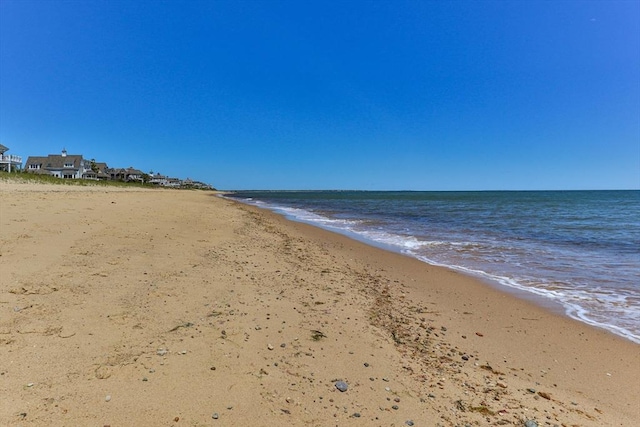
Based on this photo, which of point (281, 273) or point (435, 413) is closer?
point (435, 413)

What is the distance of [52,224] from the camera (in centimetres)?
889

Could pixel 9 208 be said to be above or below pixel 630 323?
above

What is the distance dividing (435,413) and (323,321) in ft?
6.54

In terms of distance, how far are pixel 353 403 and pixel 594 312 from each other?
5257 mm

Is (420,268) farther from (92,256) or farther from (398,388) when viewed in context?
(92,256)

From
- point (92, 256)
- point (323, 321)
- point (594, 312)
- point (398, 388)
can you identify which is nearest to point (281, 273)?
point (323, 321)

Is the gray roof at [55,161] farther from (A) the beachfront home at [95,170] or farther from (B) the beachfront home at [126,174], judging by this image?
(B) the beachfront home at [126,174]

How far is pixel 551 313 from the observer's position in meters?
5.60

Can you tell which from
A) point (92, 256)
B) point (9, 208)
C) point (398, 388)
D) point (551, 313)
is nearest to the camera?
point (398, 388)

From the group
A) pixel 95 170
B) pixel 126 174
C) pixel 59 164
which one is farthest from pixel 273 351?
pixel 126 174

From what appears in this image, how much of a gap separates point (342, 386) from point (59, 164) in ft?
325

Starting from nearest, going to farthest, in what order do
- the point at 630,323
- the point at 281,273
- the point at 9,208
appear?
the point at 630,323, the point at 281,273, the point at 9,208

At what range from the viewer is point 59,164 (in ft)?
259

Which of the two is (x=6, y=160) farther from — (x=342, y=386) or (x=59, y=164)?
(x=342, y=386)
